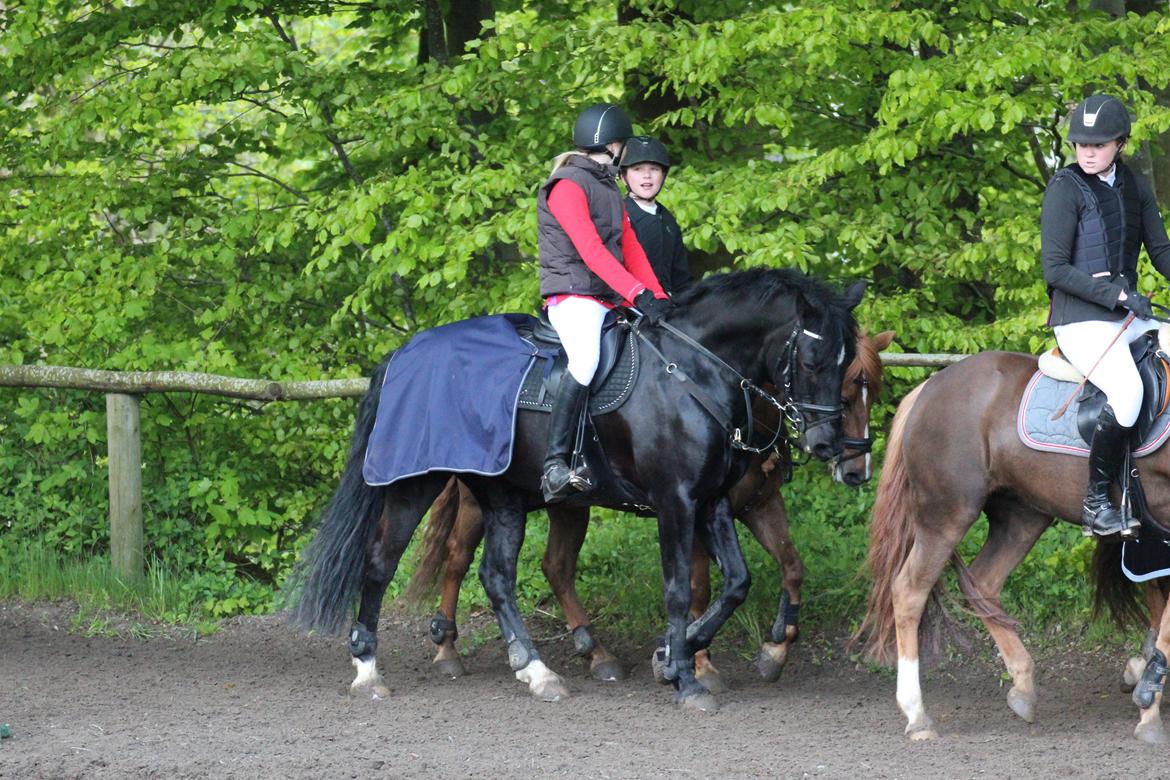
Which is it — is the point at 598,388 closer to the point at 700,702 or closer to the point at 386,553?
the point at 386,553

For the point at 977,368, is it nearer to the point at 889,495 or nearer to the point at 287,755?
the point at 889,495

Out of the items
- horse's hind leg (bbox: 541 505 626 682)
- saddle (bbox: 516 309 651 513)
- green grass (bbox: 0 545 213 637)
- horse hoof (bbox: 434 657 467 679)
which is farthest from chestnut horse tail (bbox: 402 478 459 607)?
green grass (bbox: 0 545 213 637)

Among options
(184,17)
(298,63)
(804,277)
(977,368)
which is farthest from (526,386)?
(184,17)

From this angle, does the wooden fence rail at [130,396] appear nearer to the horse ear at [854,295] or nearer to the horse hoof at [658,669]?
the horse hoof at [658,669]

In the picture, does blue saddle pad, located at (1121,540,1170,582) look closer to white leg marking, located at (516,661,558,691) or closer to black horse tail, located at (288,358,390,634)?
white leg marking, located at (516,661,558,691)

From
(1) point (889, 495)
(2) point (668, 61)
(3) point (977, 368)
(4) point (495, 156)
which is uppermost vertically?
(2) point (668, 61)

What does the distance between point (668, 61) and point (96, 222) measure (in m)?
4.54

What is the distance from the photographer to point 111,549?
366 inches

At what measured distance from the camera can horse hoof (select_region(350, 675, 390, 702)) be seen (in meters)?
7.01

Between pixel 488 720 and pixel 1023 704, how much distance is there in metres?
2.36

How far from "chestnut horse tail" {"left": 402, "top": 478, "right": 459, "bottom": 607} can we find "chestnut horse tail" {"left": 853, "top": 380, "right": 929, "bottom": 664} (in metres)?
2.40

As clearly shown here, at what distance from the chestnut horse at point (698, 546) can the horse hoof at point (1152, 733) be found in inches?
61.8

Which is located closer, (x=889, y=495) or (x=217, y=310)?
(x=889, y=495)

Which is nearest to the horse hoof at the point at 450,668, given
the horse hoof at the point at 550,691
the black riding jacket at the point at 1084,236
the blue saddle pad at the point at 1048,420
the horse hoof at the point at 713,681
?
the horse hoof at the point at 550,691
